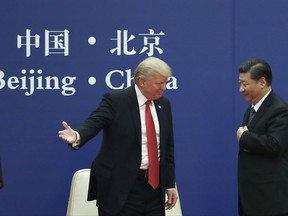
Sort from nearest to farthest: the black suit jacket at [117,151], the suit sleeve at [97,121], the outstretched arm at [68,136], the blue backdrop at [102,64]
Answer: the outstretched arm at [68,136], the suit sleeve at [97,121], the black suit jacket at [117,151], the blue backdrop at [102,64]

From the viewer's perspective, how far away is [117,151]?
3.34 metres

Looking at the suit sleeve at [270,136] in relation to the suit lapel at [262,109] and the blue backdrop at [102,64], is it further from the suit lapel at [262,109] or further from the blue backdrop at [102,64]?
the blue backdrop at [102,64]

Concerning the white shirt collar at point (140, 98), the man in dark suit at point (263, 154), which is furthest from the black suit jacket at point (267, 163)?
the white shirt collar at point (140, 98)

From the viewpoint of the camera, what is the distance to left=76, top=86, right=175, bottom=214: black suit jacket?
3.30 metres

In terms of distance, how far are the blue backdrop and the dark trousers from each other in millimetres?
1097

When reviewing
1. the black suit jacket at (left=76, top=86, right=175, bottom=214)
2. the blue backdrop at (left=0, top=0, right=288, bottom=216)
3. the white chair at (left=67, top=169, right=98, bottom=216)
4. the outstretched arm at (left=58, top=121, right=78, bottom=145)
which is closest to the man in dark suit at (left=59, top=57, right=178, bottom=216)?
the black suit jacket at (left=76, top=86, right=175, bottom=214)

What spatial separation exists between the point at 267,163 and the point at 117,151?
91cm

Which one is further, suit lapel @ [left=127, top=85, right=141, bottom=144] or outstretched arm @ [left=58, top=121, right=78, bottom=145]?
suit lapel @ [left=127, top=85, right=141, bottom=144]

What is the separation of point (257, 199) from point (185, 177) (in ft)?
3.30

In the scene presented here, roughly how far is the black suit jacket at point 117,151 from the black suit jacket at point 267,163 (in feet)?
1.76

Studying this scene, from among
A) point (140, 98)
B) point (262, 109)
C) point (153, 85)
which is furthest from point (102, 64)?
point (262, 109)

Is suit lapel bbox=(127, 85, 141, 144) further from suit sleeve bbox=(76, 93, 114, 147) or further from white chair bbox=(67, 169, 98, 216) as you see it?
white chair bbox=(67, 169, 98, 216)

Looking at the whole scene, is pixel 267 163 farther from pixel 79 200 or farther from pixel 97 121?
pixel 79 200

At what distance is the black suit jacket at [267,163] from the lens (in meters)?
3.45
